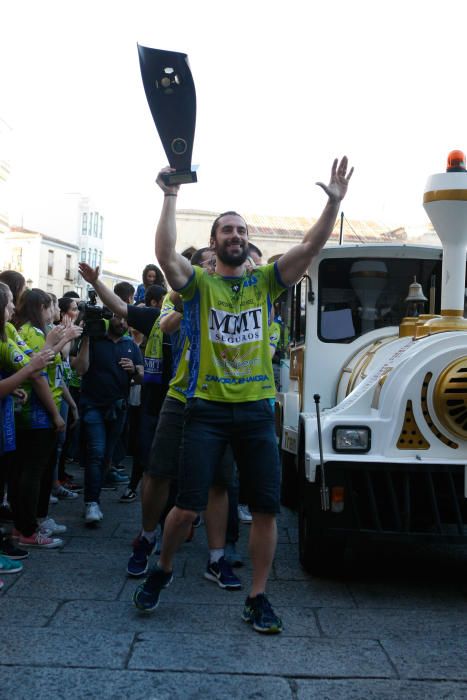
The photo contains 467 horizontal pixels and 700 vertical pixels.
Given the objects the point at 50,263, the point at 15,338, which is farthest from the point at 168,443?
the point at 50,263

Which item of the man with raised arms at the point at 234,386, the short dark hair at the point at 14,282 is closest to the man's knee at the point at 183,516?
the man with raised arms at the point at 234,386

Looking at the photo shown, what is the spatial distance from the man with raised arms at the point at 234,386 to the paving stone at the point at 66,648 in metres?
0.45

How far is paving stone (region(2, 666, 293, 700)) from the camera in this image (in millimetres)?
3359

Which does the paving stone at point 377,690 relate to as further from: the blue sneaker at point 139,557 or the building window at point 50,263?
the building window at point 50,263

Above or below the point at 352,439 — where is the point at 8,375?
above

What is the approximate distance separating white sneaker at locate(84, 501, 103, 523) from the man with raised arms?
223cm

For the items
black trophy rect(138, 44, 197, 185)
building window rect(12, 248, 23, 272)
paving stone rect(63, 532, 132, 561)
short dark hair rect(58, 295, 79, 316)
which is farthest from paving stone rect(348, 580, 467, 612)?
building window rect(12, 248, 23, 272)

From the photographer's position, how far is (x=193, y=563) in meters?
5.70

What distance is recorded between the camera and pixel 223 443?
4438 millimetres

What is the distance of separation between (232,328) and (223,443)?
1.90 ft

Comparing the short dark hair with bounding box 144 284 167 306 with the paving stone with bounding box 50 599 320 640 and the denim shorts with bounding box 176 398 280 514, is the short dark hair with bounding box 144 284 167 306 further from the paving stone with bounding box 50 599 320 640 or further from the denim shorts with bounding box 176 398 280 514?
the paving stone with bounding box 50 599 320 640

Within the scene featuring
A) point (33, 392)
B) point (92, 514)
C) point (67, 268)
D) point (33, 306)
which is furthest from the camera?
point (67, 268)

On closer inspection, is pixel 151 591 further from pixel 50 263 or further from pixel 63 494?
pixel 50 263

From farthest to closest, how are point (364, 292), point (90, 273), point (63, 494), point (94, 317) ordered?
point (63, 494) < point (94, 317) < point (364, 292) < point (90, 273)
